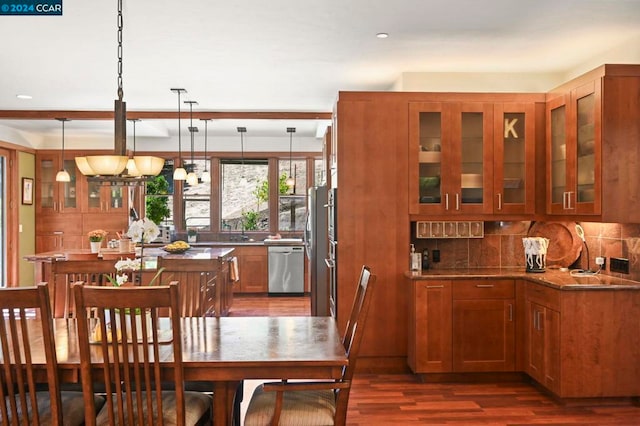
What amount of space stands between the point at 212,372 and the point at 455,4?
8.71 ft

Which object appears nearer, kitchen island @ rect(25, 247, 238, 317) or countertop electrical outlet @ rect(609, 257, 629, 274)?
kitchen island @ rect(25, 247, 238, 317)

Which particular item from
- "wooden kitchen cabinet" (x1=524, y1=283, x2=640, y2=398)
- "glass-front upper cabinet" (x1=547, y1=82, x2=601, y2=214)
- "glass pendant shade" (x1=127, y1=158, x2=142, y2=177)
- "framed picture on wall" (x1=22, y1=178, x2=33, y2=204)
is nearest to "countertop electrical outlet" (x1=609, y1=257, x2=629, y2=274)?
"wooden kitchen cabinet" (x1=524, y1=283, x2=640, y2=398)

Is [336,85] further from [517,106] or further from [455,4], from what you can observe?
[455,4]

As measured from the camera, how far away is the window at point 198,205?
10070 mm

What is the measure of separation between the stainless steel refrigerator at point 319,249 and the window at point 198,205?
12.7 ft

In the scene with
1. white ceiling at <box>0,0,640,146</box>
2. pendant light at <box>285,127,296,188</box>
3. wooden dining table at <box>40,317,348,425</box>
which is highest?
white ceiling at <box>0,0,640,146</box>

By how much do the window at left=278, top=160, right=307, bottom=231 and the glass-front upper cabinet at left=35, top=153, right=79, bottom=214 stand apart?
10.8ft

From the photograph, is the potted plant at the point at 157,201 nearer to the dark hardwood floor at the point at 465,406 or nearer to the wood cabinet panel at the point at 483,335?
the dark hardwood floor at the point at 465,406

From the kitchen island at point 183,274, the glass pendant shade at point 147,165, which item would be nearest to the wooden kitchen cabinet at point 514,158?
the kitchen island at point 183,274

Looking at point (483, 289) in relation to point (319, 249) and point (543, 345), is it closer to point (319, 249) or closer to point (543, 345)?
point (543, 345)

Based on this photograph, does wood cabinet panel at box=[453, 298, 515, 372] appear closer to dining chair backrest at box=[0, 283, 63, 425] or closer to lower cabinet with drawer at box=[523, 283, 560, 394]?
lower cabinet with drawer at box=[523, 283, 560, 394]

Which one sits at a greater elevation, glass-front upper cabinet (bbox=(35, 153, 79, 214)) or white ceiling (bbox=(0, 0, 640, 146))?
white ceiling (bbox=(0, 0, 640, 146))

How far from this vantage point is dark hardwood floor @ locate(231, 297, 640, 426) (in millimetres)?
3969

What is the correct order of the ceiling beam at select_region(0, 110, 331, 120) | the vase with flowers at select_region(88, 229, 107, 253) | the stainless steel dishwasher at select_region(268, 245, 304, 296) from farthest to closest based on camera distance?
the stainless steel dishwasher at select_region(268, 245, 304, 296) < the ceiling beam at select_region(0, 110, 331, 120) < the vase with flowers at select_region(88, 229, 107, 253)
